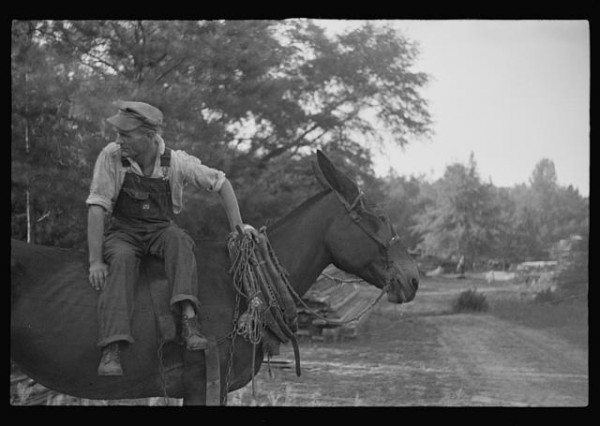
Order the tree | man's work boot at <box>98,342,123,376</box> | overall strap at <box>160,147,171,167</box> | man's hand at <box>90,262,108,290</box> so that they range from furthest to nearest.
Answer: the tree
overall strap at <box>160,147,171,167</box>
man's hand at <box>90,262,108,290</box>
man's work boot at <box>98,342,123,376</box>

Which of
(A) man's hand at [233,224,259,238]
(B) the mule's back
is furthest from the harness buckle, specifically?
(B) the mule's back

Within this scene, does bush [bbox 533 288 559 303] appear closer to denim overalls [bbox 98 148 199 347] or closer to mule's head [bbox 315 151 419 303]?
mule's head [bbox 315 151 419 303]

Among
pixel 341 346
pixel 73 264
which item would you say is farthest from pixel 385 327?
pixel 73 264

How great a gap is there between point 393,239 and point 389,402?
3.91 meters

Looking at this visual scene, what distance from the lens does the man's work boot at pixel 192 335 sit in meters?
2.73

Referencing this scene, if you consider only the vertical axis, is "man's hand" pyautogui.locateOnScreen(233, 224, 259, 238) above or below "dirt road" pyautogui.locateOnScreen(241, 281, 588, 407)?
above

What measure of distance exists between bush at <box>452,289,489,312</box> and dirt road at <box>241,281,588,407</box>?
0.39 feet

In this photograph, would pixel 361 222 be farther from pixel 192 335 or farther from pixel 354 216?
pixel 192 335

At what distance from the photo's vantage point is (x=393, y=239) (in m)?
3.25

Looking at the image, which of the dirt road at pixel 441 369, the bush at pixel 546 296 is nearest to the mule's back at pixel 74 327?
the dirt road at pixel 441 369

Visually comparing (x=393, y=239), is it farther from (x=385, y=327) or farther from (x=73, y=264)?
(x=385, y=327)

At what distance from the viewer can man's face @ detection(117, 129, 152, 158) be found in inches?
115

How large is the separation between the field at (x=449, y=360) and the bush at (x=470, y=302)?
6 centimetres

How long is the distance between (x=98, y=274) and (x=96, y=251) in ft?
0.39
